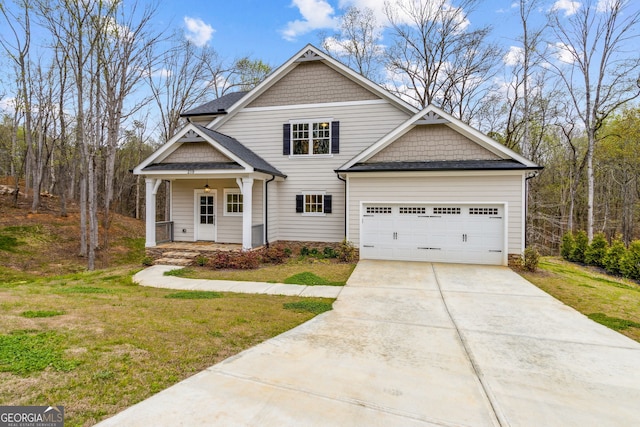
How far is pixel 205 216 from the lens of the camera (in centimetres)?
1331

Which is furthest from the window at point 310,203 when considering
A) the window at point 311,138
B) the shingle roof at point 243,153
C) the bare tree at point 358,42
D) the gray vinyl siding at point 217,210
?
the bare tree at point 358,42

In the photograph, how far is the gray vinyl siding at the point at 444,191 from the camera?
10.0 meters

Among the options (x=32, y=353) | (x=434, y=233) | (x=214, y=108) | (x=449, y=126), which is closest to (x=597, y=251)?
(x=434, y=233)

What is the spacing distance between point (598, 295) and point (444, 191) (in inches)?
187

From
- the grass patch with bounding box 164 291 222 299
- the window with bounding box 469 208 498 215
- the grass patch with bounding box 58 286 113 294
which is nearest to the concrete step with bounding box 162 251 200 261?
the grass patch with bounding box 58 286 113 294

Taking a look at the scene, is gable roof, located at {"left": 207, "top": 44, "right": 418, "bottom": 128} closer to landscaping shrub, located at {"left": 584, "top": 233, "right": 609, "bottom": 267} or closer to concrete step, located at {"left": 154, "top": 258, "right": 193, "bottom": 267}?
concrete step, located at {"left": 154, "top": 258, "right": 193, "bottom": 267}

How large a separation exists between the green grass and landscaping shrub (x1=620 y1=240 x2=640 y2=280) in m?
0.48

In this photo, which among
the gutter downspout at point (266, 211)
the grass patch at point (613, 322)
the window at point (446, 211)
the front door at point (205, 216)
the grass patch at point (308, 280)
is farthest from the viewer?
the front door at point (205, 216)

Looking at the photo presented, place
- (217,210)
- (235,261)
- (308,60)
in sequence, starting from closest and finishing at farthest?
(235,261), (308,60), (217,210)

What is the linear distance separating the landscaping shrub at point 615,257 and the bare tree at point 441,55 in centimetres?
1134

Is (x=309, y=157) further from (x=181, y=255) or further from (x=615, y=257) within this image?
(x=615, y=257)

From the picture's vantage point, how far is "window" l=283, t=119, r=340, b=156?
1271 cm

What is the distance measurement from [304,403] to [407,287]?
5293mm

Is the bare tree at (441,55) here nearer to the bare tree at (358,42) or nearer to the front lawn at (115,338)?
the bare tree at (358,42)
